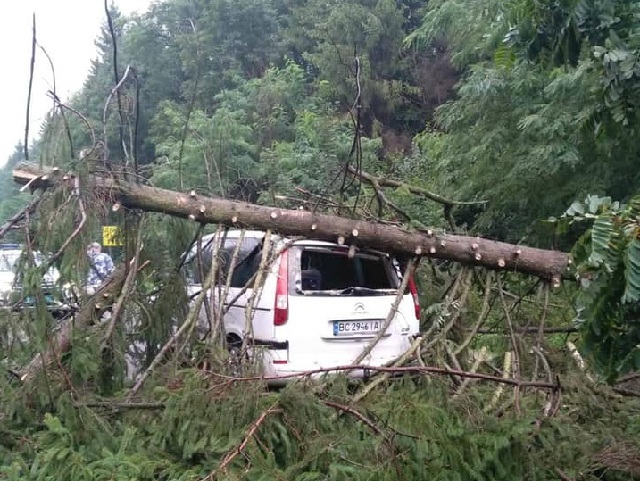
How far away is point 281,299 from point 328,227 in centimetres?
76

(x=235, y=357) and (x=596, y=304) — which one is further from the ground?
(x=596, y=304)

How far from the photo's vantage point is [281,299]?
5891 millimetres

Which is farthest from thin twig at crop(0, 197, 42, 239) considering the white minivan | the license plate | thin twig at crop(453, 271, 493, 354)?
thin twig at crop(453, 271, 493, 354)

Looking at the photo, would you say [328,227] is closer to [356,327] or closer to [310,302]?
[310,302]

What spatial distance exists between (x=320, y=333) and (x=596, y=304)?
10.1 feet

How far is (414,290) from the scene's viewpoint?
6.70 m

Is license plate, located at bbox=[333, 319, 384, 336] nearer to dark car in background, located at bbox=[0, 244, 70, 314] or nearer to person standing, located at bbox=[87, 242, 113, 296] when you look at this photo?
person standing, located at bbox=[87, 242, 113, 296]

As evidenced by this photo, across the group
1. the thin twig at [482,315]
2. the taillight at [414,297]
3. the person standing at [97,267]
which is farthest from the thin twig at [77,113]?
the thin twig at [482,315]

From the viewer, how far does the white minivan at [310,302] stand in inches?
230

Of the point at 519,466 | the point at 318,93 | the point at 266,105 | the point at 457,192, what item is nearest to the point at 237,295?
the point at 519,466

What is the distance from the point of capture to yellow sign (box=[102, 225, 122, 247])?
549cm

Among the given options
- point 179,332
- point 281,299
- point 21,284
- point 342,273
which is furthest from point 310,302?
point 21,284

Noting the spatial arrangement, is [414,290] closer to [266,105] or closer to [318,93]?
[266,105]

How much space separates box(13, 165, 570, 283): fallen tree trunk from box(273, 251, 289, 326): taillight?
0.37 meters
